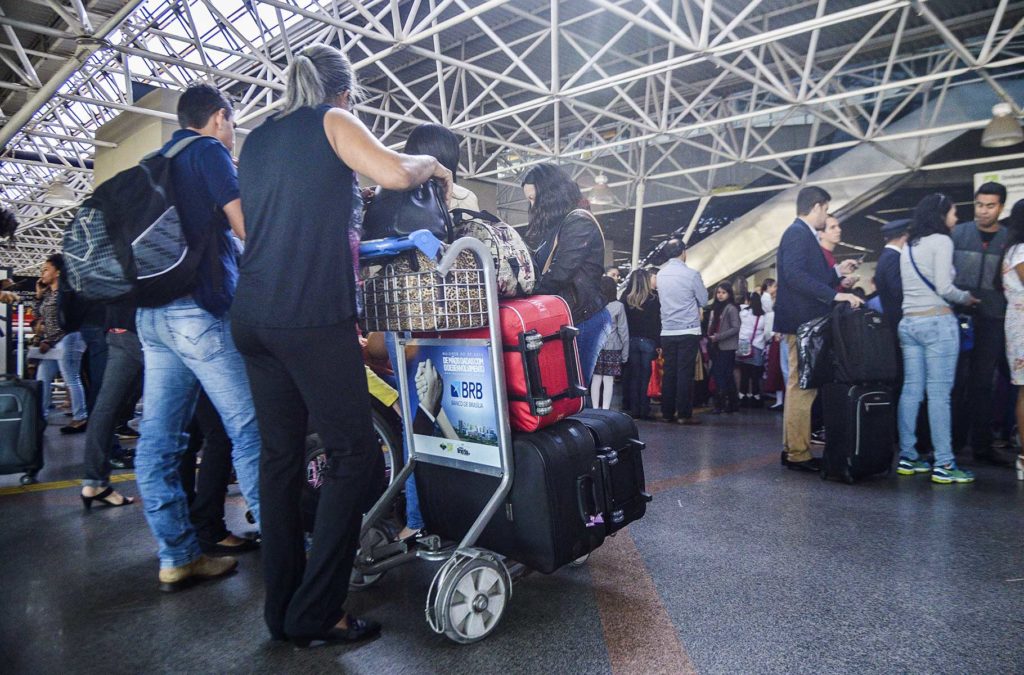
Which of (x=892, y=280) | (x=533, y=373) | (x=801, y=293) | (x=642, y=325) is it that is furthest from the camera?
(x=642, y=325)

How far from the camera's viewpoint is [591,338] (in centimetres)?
318

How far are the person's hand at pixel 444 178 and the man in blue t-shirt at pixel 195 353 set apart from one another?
2.25 ft

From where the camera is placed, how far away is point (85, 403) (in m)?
6.58

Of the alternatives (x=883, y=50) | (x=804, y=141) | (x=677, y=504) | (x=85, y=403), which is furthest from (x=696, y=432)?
(x=804, y=141)

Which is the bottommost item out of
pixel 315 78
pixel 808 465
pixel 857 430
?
pixel 808 465

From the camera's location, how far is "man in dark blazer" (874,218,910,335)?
4301 millimetres

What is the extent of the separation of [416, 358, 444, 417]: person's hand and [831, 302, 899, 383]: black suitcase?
2.88m

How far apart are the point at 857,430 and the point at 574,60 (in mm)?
11258

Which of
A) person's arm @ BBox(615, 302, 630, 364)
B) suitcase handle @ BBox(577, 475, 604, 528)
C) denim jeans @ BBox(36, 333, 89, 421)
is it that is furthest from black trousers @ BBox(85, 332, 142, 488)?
person's arm @ BBox(615, 302, 630, 364)

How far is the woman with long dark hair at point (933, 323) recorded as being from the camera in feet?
12.8

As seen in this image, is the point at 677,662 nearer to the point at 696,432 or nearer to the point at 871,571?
the point at 871,571

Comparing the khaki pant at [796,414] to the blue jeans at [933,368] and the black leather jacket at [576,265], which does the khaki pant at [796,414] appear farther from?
the black leather jacket at [576,265]

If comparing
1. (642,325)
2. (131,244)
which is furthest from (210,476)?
(642,325)

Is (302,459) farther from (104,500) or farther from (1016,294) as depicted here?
(1016,294)
